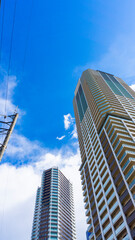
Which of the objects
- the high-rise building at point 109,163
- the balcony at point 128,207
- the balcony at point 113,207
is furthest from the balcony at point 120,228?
the balcony at point 113,207

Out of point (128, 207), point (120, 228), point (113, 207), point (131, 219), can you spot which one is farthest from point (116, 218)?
point (131, 219)

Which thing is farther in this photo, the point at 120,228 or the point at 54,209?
the point at 54,209

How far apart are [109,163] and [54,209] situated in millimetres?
77164

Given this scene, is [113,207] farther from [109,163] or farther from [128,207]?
[109,163]

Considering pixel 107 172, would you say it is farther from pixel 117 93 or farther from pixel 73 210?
pixel 73 210

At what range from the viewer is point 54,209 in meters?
104

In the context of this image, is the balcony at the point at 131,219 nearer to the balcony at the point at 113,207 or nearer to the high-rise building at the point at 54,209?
the balcony at the point at 113,207

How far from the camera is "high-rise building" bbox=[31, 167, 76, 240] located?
93312mm

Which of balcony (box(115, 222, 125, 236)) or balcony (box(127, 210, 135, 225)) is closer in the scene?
balcony (box(127, 210, 135, 225))

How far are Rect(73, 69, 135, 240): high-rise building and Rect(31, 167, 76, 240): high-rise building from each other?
178ft

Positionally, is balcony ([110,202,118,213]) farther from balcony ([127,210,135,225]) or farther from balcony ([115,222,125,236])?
balcony ([127,210,135,225])

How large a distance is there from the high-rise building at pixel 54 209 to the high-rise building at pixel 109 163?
54.2 metres

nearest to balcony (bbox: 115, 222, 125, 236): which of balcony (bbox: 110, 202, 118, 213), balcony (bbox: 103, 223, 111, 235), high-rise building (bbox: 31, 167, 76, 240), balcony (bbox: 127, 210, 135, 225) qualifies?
balcony (bbox: 127, 210, 135, 225)

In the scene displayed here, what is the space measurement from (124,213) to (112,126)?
23809 mm
